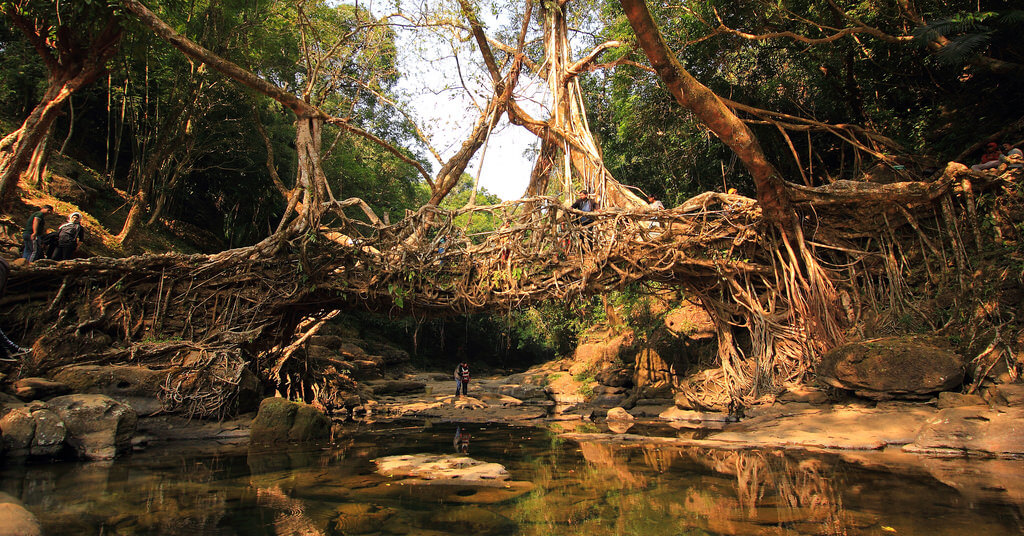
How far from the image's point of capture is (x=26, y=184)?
10828 millimetres

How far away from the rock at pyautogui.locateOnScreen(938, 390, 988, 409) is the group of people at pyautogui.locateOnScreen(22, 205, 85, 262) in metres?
12.2

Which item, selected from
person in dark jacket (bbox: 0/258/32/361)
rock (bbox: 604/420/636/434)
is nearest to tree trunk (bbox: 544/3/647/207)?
rock (bbox: 604/420/636/434)

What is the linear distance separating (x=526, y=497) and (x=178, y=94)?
13.2 m

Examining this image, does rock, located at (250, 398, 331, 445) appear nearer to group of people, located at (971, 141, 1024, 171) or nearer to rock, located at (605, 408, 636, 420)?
rock, located at (605, 408, 636, 420)

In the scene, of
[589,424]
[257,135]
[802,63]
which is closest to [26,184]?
[257,135]

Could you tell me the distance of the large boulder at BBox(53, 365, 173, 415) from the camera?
21.9 feet

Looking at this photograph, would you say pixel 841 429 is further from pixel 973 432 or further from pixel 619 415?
pixel 619 415

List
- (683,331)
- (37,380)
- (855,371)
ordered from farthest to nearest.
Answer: (683,331) < (855,371) < (37,380)

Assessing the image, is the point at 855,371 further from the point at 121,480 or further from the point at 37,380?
the point at 37,380

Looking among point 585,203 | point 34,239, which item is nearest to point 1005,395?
point 585,203

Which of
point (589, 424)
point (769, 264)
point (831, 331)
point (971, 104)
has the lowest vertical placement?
point (589, 424)

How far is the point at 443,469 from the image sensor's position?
15.0 feet

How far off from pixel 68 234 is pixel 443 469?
758 cm

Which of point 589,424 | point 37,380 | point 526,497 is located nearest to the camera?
point 526,497
